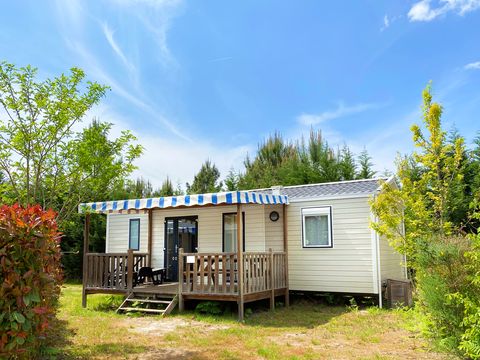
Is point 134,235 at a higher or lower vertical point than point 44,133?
lower

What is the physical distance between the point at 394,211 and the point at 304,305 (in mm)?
4055

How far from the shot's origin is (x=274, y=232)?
11.1 meters

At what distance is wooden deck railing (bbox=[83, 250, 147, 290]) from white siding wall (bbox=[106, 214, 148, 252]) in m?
2.47

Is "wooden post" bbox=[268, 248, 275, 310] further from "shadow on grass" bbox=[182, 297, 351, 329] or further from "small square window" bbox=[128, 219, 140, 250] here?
"small square window" bbox=[128, 219, 140, 250]

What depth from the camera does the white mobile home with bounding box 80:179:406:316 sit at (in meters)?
9.20

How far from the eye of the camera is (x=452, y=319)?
195 inches

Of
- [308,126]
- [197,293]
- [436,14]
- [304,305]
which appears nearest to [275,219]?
[304,305]

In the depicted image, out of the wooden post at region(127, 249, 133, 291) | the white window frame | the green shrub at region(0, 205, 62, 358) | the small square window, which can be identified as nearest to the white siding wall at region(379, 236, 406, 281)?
the white window frame

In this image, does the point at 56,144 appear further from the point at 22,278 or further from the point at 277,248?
the point at 277,248

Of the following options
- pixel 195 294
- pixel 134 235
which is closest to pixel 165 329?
pixel 195 294

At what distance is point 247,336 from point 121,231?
7696mm

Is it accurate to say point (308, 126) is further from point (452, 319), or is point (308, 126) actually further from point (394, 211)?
point (452, 319)

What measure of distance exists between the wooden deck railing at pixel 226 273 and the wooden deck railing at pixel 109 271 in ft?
5.17

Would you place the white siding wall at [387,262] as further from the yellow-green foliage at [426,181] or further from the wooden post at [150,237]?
the wooden post at [150,237]
